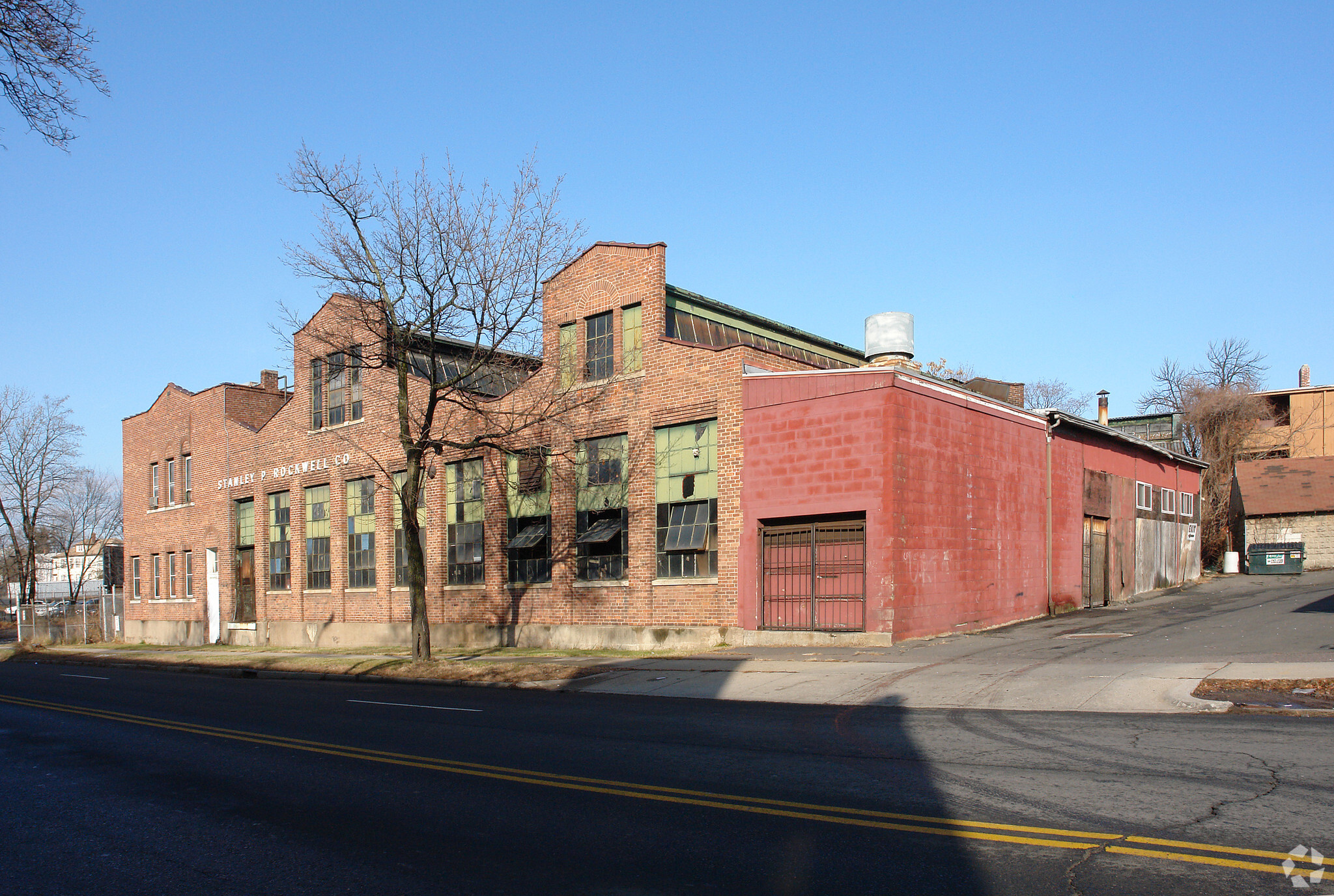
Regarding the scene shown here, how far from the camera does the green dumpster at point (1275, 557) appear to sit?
114ft

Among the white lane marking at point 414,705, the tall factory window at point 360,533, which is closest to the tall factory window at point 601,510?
the white lane marking at point 414,705

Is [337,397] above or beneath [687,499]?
above

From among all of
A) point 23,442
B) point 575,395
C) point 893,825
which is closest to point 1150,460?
point 575,395

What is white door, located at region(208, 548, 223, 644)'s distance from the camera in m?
37.2

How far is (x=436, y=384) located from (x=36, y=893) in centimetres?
1584

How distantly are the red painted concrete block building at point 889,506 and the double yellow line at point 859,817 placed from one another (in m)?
11.2

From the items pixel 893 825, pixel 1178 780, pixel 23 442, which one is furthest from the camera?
pixel 23 442

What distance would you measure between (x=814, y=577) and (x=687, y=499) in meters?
3.72

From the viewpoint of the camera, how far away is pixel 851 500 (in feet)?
62.4

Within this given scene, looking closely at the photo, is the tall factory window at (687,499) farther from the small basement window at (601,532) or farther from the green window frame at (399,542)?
the green window frame at (399,542)

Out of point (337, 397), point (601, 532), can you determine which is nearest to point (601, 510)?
point (601, 532)

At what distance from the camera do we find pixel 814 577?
19.6 meters

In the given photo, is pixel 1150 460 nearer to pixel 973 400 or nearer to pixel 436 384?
pixel 973 400

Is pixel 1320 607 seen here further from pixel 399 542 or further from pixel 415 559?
pixel 399 542
